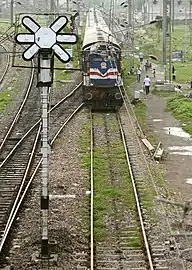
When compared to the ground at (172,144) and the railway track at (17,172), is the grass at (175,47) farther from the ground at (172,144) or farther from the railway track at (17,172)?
the railway track at (17,172)

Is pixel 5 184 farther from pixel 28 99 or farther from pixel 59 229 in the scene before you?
pixel 28 99

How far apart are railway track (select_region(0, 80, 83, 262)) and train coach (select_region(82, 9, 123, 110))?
11.6 ft

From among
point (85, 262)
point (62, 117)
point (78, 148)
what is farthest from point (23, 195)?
point (62, 117)

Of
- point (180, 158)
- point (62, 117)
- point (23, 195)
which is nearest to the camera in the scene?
point (23, 195)

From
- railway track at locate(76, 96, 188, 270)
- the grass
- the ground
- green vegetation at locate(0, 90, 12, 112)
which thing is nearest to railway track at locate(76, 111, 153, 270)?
railway track at locate(76, 96, 188, 270)

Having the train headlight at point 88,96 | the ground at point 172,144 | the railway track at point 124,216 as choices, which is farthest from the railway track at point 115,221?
the train headlight at point 88,96

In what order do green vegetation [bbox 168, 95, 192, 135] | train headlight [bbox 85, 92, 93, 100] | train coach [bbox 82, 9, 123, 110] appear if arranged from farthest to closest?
train headlight [bbox 85, 92, 93, 100] < train coach [bbox 82, 9, 123, 110] < green vegetation [bbox 168, 95, 192, 135]

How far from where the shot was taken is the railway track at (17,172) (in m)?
13.4

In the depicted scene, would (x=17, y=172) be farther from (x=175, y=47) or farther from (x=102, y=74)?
(x=175, y=47)

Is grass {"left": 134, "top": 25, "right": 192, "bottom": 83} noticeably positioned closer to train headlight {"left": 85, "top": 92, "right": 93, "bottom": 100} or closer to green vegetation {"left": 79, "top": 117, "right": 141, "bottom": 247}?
train headlight {"left": 85, "top": 92, "right": 93, "bottom": 100}

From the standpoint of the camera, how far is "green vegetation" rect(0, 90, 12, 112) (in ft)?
96.9

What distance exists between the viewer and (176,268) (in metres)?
10.7

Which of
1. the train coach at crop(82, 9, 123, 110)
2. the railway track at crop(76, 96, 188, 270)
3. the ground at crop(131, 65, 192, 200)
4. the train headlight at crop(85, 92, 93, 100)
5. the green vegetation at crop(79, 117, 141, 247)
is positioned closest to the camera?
the railway track at crop(76, 96, 188, 270)

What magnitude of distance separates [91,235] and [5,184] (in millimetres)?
4515
